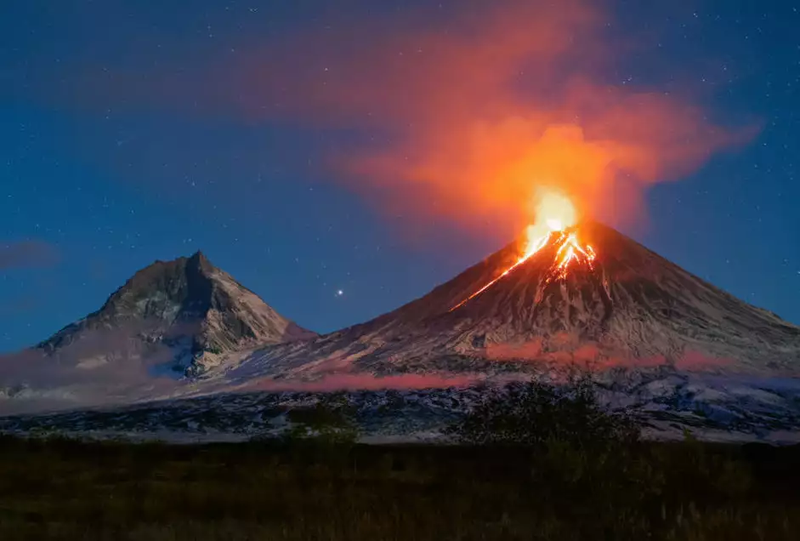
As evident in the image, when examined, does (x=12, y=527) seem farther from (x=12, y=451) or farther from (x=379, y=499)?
(x=12, y=451)

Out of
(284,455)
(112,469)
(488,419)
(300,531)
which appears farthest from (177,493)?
(488,419)

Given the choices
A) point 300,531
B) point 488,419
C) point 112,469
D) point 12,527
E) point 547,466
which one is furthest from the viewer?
point 488,419

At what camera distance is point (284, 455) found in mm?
62312

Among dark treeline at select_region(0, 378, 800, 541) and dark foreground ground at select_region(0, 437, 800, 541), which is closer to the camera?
dark foreground ground at select_region(0, 437, 800, 541)

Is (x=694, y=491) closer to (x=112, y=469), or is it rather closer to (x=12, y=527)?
(x=12, y=527)

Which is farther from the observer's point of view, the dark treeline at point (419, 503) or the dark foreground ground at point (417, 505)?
the dark treeline at point (419, 503)

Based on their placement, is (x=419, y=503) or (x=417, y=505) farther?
(x=419, y=503)

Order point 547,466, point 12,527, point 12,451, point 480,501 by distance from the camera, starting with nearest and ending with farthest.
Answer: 1. point 12,527
2. point 480,501
3. point 547,466
4. point 12,451

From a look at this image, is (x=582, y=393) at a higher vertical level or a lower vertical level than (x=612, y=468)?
higher

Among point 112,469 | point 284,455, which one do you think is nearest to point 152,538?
point 112,469

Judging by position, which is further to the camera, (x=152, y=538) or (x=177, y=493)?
(x=177, y=493)

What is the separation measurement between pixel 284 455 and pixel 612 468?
41887 millimetres

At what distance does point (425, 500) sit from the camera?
26.8 m

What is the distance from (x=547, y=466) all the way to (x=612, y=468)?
750 centimetres
